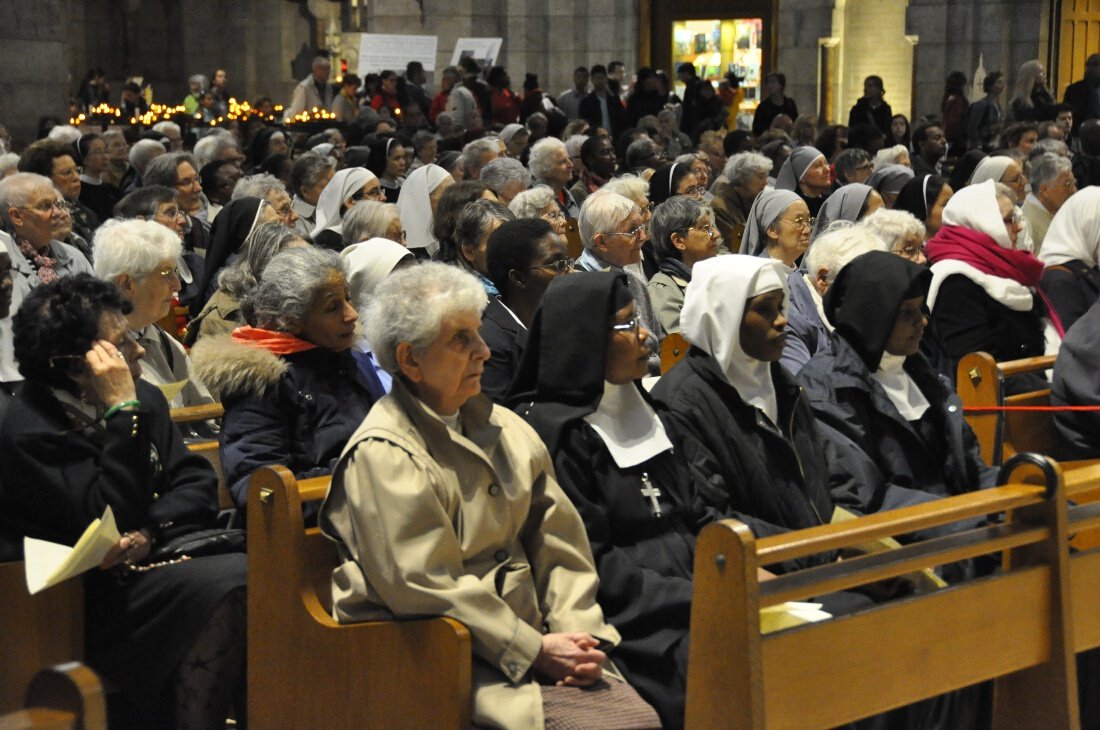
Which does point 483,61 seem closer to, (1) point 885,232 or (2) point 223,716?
(1) point 885,232

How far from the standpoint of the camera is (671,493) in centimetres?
424

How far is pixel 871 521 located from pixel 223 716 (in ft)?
6.31

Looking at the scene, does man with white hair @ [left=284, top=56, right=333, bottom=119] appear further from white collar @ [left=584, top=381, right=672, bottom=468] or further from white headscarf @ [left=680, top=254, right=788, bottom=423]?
white collar @ [left=584, top=381, right=672, bottom=468]

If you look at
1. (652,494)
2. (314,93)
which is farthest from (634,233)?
(314,93)

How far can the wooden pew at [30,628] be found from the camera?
4.11 meters

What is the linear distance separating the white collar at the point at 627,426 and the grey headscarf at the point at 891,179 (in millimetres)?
6933

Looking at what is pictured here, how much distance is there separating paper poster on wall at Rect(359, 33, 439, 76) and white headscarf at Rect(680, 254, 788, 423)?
15.3 metres

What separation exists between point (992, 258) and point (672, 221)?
1.59 metres

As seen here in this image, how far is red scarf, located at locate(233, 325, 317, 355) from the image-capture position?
15.7 feet

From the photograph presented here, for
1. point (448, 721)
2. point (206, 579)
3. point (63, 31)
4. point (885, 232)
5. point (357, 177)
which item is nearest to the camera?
point (448, 721)

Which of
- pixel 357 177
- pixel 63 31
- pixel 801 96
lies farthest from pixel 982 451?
pixel 801 96

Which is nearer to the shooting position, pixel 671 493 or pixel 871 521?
pixel 871 521

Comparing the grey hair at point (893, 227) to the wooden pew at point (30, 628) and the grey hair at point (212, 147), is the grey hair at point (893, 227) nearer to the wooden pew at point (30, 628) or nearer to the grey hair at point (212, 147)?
the wooden pew at point (30, 628)

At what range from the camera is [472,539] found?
12.1 ft
